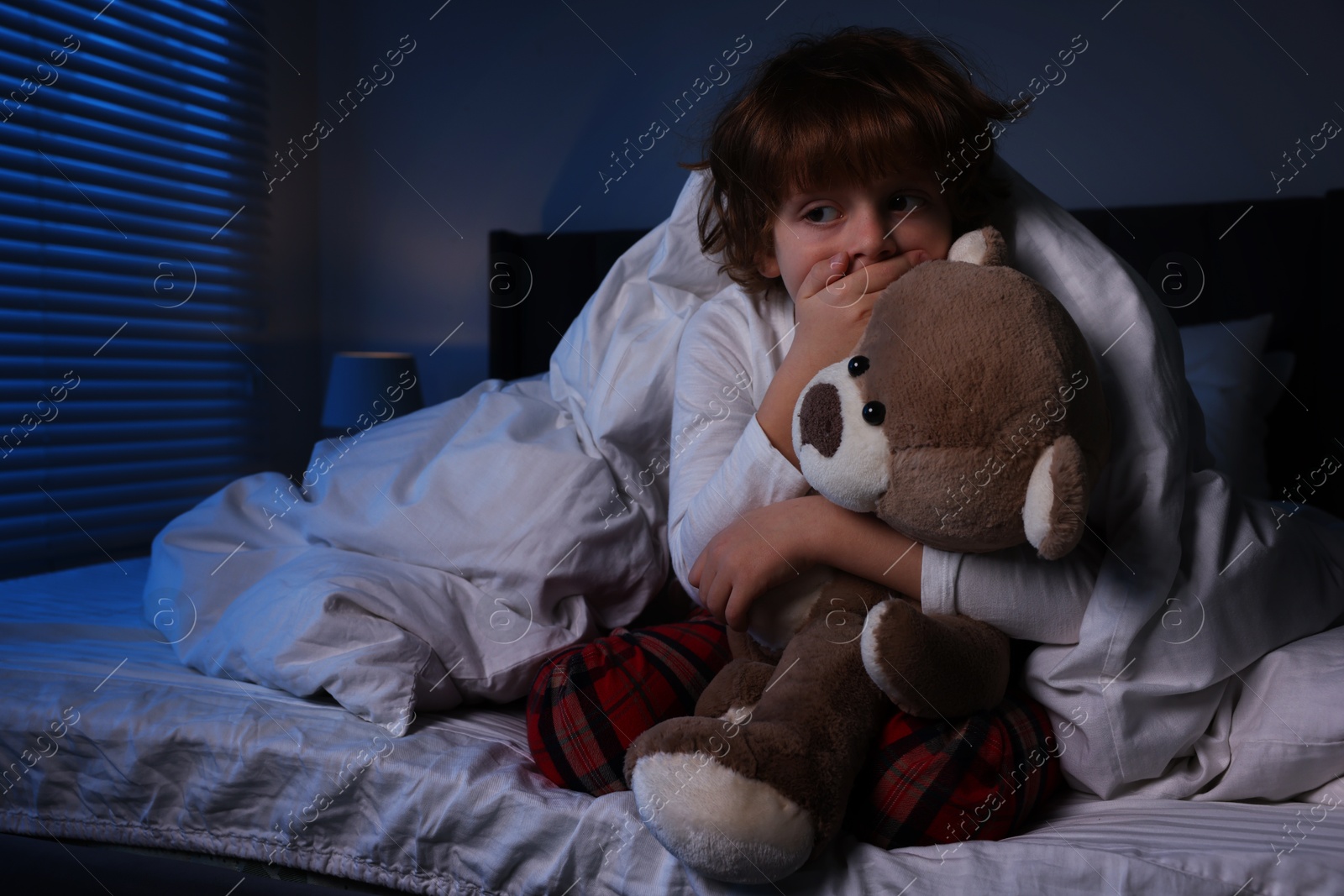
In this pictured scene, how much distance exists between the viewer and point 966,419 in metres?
0.55

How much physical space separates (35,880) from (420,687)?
375 millimetres

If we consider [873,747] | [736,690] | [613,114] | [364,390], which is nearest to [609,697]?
[736,690]

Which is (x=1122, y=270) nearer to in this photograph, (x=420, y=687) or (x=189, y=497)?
(x=420, y=687)

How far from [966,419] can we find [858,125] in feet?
1.17

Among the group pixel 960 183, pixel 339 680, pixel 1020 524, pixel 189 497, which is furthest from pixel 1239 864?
pixel 189 497

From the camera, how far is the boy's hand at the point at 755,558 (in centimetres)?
70

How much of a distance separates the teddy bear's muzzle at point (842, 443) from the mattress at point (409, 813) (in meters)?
0.27

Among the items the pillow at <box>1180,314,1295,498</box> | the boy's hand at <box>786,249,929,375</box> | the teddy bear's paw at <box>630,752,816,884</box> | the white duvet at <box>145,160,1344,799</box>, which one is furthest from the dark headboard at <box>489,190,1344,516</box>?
the teddy bear's paw at <box>630,752,816,884</box>

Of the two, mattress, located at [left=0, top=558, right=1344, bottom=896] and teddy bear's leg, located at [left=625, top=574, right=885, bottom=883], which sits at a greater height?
teddy bear's leg, located at [left=625, top=574, right=885, bottom=883]

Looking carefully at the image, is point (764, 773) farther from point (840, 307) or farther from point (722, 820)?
point (840, 307)

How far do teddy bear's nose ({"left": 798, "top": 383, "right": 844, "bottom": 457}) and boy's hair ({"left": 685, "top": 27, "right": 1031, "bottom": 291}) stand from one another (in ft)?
0.91

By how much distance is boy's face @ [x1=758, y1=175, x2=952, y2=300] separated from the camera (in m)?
0.76

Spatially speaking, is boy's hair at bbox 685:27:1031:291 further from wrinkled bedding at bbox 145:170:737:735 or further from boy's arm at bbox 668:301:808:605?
wrinkled bedding at bbox 145:170:737:735

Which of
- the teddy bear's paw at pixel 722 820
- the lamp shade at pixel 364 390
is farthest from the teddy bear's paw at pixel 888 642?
the lamp shade at pixel 364 390
